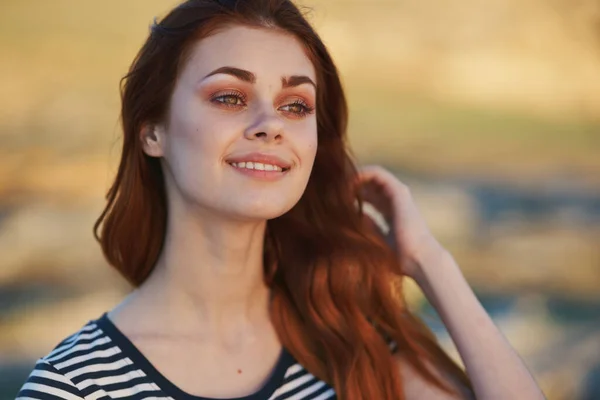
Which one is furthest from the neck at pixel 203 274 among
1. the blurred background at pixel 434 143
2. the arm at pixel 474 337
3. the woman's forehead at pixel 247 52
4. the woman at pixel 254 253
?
the blurred background at pixel 434 143

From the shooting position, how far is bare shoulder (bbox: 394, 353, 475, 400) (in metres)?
2.39

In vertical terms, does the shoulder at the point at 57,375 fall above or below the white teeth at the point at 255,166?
below

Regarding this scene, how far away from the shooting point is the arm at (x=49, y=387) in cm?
204

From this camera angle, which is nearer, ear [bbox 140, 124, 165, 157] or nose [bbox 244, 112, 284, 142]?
nose [bbox 244, 112, 284, 142]

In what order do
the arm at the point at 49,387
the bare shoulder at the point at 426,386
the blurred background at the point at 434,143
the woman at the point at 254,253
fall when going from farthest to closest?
the blurred background at the point at 434,143 < the bare shoulder at the point at 426,386 < the woman at the point at 254,253 < the arm at the point at 49,387

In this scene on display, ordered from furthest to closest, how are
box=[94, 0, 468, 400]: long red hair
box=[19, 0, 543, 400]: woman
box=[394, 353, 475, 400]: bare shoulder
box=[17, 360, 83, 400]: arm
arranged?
box=[394, 353, 475, 400]: bare shoulder → box=[94, 0, 468, 400]: long red hair → box=[19, 0, 543, 400]: woman → box=[17, 360, 83, 400]: arm

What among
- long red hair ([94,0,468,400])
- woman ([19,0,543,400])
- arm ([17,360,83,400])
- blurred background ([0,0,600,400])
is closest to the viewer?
arm ([17,360,83,400])

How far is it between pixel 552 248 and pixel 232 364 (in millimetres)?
5114

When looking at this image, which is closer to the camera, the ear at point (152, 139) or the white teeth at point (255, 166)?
the white teeth at point (255, 166)

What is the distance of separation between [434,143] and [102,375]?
5314 mm

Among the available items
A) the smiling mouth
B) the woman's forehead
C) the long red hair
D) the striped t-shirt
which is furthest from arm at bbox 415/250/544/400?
the woman's forehead

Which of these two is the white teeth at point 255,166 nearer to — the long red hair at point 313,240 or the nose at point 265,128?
the nose at point 265,128

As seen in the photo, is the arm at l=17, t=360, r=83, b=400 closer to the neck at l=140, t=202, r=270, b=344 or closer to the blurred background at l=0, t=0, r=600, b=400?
the neck at l=140, t=202, r=270, b=344

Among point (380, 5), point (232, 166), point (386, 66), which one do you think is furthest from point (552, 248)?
point (232, 166)
